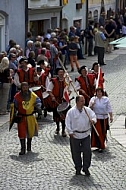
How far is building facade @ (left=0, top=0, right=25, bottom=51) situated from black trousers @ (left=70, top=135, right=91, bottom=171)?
13.1 metres

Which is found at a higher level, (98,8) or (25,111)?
(98,8)

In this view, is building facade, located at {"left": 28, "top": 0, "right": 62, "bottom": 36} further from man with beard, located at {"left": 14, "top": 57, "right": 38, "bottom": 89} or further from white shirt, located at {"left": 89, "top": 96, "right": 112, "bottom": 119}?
white shirt, located at {"left": 89, "top": 96, "right": 112, "bottom": 119}

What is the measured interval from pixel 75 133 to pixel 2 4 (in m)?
13.6

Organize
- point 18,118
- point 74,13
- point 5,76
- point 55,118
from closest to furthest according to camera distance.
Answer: point 18,118
point 55,118
point 5,76
point 74,13

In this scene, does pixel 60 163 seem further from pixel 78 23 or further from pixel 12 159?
pixel 78 23

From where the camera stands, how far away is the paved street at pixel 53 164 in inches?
→ 478

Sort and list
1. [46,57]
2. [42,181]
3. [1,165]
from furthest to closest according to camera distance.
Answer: [46,57]
[1,165]
[42,181]

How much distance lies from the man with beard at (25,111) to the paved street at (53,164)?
0.37m

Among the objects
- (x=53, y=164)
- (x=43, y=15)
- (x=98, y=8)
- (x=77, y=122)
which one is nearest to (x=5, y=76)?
(x=53, y=164)

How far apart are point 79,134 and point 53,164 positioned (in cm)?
109

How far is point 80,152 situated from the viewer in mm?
12828

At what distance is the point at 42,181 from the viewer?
A: 40.3 feet

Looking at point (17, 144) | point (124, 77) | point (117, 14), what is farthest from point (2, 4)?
point (117, 14)

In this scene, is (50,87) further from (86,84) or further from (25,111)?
(25,111)
